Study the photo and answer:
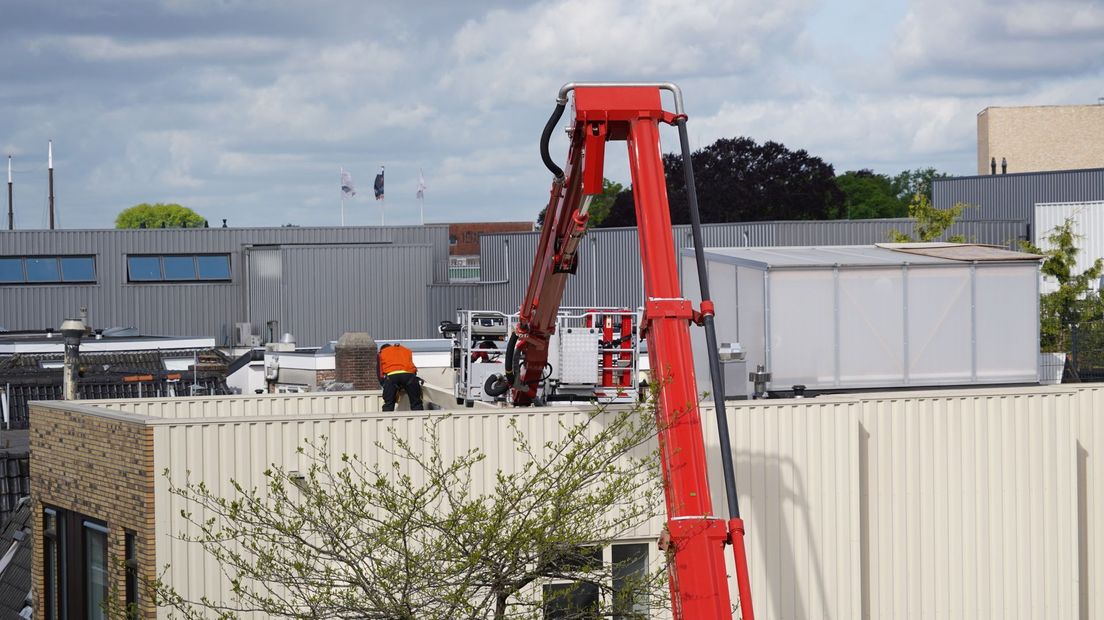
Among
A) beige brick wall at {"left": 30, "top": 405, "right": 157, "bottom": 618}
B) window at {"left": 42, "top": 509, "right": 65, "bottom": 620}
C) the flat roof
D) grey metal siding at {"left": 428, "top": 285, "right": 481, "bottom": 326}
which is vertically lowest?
window at {"left": 42, "top": 509, "right": 65, "bottom": 620}

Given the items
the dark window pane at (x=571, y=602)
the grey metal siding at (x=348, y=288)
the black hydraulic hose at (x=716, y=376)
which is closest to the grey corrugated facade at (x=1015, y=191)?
the grey metal siding at (x=348, y=288)

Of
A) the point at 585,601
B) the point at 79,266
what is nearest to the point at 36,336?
the point at 79,266

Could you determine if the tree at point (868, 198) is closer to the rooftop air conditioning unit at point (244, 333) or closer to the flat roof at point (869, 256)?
the rooftop air conditioning unit at point (244, 333)

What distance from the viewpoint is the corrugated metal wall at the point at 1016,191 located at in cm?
6506

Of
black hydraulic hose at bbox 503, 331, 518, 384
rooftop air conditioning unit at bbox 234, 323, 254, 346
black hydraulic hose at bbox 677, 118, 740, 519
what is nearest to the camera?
black hydraulic hose at bbox 677, 118, 740, 519

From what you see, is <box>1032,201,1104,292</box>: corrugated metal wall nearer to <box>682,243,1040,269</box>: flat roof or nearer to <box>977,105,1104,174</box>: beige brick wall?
<box>682,243,1040,269</box>: flat roof

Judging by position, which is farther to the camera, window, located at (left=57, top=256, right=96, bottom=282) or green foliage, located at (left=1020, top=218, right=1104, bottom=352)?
window, located at (left=57, top=256, right=96, bottom=282)

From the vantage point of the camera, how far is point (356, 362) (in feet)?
114

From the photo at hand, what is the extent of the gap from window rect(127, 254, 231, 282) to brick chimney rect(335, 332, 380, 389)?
106 ft

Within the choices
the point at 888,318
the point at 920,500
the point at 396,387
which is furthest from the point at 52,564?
the point at 888,318

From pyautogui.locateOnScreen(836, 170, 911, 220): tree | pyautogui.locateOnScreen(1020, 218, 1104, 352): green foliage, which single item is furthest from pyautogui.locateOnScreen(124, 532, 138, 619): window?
pyautogui.locateOnScreen(836, 170, 911, 220): tree

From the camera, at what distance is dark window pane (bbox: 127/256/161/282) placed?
65.1 metres

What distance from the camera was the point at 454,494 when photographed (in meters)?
17.5

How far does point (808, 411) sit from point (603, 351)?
3.96 metres
